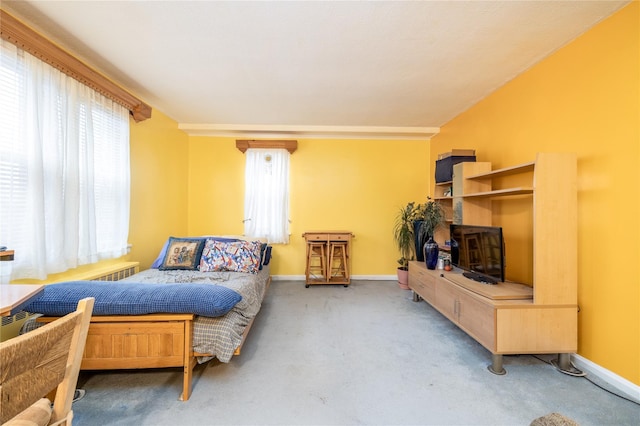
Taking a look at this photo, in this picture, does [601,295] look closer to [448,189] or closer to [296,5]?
[448,189]

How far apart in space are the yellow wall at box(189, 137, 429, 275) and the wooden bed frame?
105 inches

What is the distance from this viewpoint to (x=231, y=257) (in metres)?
2.80

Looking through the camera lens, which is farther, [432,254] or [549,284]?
[432,254]

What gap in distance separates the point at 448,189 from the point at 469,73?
1399 mm

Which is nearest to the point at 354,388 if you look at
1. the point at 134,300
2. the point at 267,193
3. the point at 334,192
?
the point at 134,300

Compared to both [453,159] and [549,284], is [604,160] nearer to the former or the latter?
Result: [549,284]

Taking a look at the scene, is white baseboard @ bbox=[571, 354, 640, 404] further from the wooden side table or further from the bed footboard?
the bed footboard

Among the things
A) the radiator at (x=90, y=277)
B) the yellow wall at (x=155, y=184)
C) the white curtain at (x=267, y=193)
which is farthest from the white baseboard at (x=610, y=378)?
the yellow wall at (x=155, y=184)

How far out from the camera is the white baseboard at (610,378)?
1543mm

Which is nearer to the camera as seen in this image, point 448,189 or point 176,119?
point 448,189

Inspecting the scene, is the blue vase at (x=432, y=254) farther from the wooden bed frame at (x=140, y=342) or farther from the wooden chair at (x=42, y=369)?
the wooden chair at (x=42, y=369)

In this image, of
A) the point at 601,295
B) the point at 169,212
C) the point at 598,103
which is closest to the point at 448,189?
the point at 598,103

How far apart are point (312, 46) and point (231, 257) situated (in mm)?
2281

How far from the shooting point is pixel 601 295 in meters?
1.73
